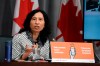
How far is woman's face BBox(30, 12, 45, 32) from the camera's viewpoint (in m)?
2.34

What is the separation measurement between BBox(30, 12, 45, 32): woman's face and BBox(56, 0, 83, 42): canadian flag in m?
0.80

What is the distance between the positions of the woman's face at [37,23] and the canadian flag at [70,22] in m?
0.80

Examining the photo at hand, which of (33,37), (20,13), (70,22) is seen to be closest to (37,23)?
(33,37)

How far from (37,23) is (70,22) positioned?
3.39 feet

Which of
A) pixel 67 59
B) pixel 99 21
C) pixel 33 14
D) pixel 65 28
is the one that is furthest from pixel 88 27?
pixel 67 59

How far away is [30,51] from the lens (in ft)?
6.84

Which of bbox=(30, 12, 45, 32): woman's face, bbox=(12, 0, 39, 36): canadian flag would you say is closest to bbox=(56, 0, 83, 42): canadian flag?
bbox=(12, 0, 39, 36): canadian flag

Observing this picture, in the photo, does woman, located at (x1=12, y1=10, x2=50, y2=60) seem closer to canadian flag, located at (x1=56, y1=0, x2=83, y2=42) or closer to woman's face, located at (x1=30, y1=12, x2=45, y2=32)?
woman's face, located at (x1=30, y1=12, x2=45, y2=32)

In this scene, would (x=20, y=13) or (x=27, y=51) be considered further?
(x=20, y=13)

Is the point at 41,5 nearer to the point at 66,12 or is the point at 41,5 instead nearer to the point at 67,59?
the point at 66,12

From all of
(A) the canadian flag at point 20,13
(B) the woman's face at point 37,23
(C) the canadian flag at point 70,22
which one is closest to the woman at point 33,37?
(B) the woman's face at point 37,23

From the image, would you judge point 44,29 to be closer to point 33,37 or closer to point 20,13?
point 33,37

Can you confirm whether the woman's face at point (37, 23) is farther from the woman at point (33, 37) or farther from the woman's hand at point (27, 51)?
the woman's hand at point (27, 51)

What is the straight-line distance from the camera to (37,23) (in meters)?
2.32
